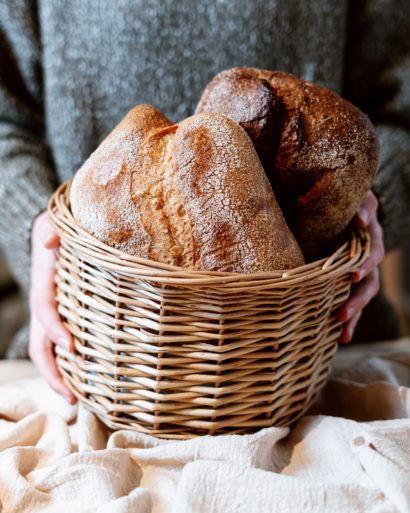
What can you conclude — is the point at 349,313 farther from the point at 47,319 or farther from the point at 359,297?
the point at 47,319

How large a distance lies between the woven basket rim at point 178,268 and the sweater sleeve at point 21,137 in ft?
1.19

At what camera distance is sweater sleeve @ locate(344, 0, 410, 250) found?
1.09 metres

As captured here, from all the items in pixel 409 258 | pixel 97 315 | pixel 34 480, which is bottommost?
pixel 409 258

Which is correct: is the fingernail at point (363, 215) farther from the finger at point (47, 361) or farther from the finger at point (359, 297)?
the finger at point (47, 361)

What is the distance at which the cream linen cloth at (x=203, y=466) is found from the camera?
1.85ft

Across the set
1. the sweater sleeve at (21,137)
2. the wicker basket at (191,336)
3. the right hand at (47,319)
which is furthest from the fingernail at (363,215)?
the sweater sleeve at (21,137)

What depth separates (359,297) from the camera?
2.52 ft

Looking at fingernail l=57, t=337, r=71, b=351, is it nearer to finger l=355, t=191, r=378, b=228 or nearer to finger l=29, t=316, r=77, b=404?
finger l=29, t=316, r=77, b=404

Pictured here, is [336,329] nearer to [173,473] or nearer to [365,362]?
[365,362]

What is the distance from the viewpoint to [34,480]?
0.60m

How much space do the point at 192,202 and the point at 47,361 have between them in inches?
14.9

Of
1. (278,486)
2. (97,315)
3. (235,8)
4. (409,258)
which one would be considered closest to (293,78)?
(235,8)

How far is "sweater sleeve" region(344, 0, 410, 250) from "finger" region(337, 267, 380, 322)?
283mm

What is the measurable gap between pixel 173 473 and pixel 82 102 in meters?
0.76
